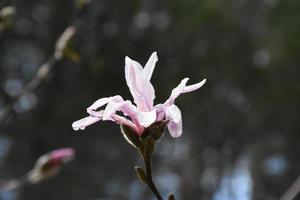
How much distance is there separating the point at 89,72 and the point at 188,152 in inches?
42.2

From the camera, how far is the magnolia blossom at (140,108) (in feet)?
2.92

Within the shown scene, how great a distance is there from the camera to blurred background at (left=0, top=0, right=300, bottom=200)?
4254mm

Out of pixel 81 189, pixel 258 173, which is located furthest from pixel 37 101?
pixel 258 173

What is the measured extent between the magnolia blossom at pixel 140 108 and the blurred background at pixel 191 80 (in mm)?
2994

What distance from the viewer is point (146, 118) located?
886mm

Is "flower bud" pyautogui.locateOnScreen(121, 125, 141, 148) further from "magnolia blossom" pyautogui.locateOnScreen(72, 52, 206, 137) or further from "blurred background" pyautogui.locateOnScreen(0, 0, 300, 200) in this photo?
"blurred background" pyautogui.locateOnScreen(0, 0, 300, 200)

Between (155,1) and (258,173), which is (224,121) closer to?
(258,173)

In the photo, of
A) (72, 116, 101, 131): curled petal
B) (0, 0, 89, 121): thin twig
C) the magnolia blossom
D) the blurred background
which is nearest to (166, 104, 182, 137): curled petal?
the magnolia blossom

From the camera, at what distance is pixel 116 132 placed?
529 cm

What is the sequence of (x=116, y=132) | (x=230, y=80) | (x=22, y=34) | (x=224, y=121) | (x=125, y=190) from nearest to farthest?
(x=224, y=121) < (x=230, y=80) < (x=22, y=34) < (x=116, y=132) < (x=125, y=190)

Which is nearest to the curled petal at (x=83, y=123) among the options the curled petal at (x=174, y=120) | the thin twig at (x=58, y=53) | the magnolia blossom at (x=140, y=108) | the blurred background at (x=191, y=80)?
the magnolia blossom at (x=140, y=108)

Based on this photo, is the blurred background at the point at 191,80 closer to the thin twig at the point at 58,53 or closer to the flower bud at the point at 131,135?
the thin twig at the point at 58,53

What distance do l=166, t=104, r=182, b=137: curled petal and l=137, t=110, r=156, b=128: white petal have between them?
0.07 feet

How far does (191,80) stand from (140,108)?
130 inches
